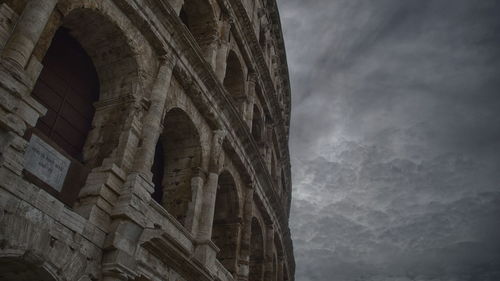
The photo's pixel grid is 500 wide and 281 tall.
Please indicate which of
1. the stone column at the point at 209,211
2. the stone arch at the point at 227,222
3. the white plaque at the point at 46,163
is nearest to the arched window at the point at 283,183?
the stone arch at the point at 227,222

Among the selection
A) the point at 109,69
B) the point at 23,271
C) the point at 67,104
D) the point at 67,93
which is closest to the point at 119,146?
the point at 67,104

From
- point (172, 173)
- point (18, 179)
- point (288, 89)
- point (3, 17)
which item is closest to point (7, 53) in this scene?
point (3, 17)

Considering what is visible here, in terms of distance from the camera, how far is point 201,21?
13.0 metres

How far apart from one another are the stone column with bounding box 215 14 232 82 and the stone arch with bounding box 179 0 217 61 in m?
0.41

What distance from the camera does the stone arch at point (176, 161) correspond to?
982cm

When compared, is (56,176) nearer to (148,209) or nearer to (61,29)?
(148,209)

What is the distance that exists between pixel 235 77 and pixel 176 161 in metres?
5.45

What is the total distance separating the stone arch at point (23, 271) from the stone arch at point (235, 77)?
9.73m

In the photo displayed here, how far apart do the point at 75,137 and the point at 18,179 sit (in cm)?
254

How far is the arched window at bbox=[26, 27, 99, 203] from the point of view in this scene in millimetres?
6992

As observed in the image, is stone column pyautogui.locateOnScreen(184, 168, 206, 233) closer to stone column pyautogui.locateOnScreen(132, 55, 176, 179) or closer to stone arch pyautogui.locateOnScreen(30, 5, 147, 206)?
stone column pyautogui.locateOnScreen(132, 55, 176, 179)

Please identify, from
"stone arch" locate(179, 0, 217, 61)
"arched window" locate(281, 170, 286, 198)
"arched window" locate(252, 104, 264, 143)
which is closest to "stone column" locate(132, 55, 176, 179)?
"stone arch" locate(179, 0, 217, 61)

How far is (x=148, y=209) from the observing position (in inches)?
299

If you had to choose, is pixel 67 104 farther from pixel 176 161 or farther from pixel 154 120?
pixel 176 161
